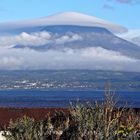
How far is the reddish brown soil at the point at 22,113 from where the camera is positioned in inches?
674

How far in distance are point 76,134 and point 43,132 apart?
2.74 ft

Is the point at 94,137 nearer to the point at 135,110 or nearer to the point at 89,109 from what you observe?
the point at 89,109

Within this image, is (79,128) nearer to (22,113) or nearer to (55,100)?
(22,113)

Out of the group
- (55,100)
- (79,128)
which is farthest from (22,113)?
(55,100)

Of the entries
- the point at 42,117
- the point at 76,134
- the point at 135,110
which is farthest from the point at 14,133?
the point at 135,110

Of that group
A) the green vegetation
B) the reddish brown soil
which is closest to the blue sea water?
the reddish brown soil

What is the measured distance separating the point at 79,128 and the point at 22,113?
391cm

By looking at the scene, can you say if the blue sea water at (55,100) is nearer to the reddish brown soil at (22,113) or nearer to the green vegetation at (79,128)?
the reddish brown soil at (22,113)

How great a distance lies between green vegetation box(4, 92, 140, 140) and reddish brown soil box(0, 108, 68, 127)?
1800 mm

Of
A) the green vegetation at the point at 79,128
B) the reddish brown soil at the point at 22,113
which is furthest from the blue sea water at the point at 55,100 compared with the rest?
the green vegetation at the point at 79,128

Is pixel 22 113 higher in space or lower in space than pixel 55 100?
higher

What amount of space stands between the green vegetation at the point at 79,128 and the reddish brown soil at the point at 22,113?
180 centimetres

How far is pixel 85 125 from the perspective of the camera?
13.8m

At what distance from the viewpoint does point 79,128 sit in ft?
45.3
